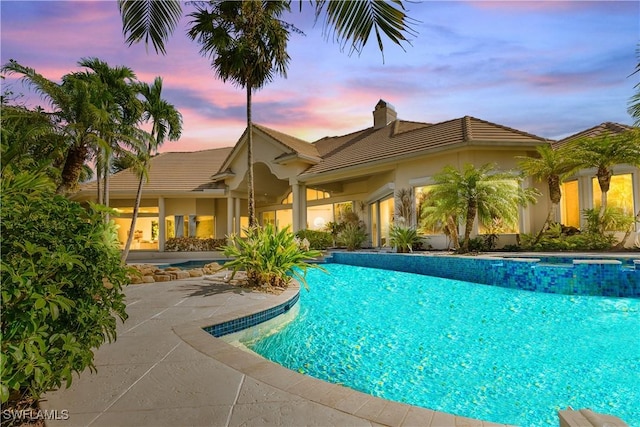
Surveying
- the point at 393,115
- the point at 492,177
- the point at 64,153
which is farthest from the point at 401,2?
the point at 393,115

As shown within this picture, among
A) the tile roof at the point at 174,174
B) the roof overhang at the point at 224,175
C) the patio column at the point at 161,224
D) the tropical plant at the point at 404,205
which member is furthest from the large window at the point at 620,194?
the patio column at the point at 161,224

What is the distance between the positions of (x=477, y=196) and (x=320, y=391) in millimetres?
11378

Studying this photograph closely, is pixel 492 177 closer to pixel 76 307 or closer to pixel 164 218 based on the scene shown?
pixel 76 307

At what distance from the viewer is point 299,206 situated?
1988 centimetres

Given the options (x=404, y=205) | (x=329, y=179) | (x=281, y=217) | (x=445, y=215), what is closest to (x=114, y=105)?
(x=329, y=179)

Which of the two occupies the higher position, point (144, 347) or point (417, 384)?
point (144, 347)

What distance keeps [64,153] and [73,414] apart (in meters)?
13.9

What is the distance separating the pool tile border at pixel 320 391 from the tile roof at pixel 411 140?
485 inches

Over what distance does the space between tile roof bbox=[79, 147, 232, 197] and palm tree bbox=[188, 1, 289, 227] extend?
35.3 ft

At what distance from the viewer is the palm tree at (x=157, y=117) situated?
56.5 feet

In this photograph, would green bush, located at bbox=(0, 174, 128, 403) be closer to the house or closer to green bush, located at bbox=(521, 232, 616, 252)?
the house

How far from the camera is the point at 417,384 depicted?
390 centimetres

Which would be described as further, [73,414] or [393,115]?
[393,115]

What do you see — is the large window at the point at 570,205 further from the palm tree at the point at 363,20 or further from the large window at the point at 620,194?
the palm tree at the point at 363,20
